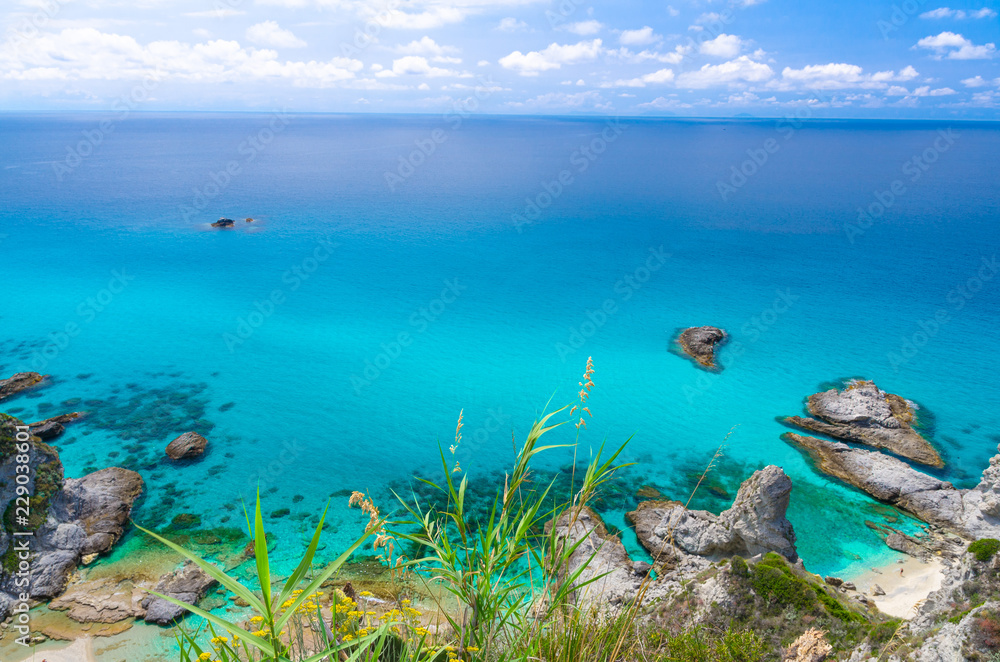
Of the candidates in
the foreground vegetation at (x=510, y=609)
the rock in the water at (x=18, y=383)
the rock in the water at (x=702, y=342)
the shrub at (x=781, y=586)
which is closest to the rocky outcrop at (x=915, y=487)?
the foreground vegetation at (x=510, y=609)

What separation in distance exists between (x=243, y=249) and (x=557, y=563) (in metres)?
49.9

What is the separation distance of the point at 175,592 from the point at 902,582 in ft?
65.4

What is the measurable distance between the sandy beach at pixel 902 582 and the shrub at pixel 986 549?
3.92m

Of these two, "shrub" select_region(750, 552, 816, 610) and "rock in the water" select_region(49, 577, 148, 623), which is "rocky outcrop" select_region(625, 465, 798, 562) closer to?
"shrub" select_region(750, 552, 816, 610)

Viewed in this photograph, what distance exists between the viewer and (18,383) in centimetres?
2430

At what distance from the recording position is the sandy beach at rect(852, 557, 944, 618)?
47.2ft

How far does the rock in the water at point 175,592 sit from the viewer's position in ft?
44.0

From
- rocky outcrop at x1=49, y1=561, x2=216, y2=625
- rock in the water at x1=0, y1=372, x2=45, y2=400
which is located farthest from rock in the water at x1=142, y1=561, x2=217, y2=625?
A: rock in the water at x1=0, y1=372, x2=45, y2=400

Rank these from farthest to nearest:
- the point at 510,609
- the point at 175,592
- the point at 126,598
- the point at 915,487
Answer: the point at 915,487, the point at 175,592, the point at 126,598, the point at 510,609

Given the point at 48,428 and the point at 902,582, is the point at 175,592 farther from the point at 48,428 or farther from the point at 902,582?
the point at 902,582

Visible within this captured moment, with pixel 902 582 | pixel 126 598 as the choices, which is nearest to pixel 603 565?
pixel 902 582

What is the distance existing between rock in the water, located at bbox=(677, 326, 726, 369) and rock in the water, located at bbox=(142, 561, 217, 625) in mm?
24445

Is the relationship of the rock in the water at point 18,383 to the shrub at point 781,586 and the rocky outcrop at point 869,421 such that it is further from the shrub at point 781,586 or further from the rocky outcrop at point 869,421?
the rocky outcrop at point 869,421

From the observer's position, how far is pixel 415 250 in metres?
49.1
